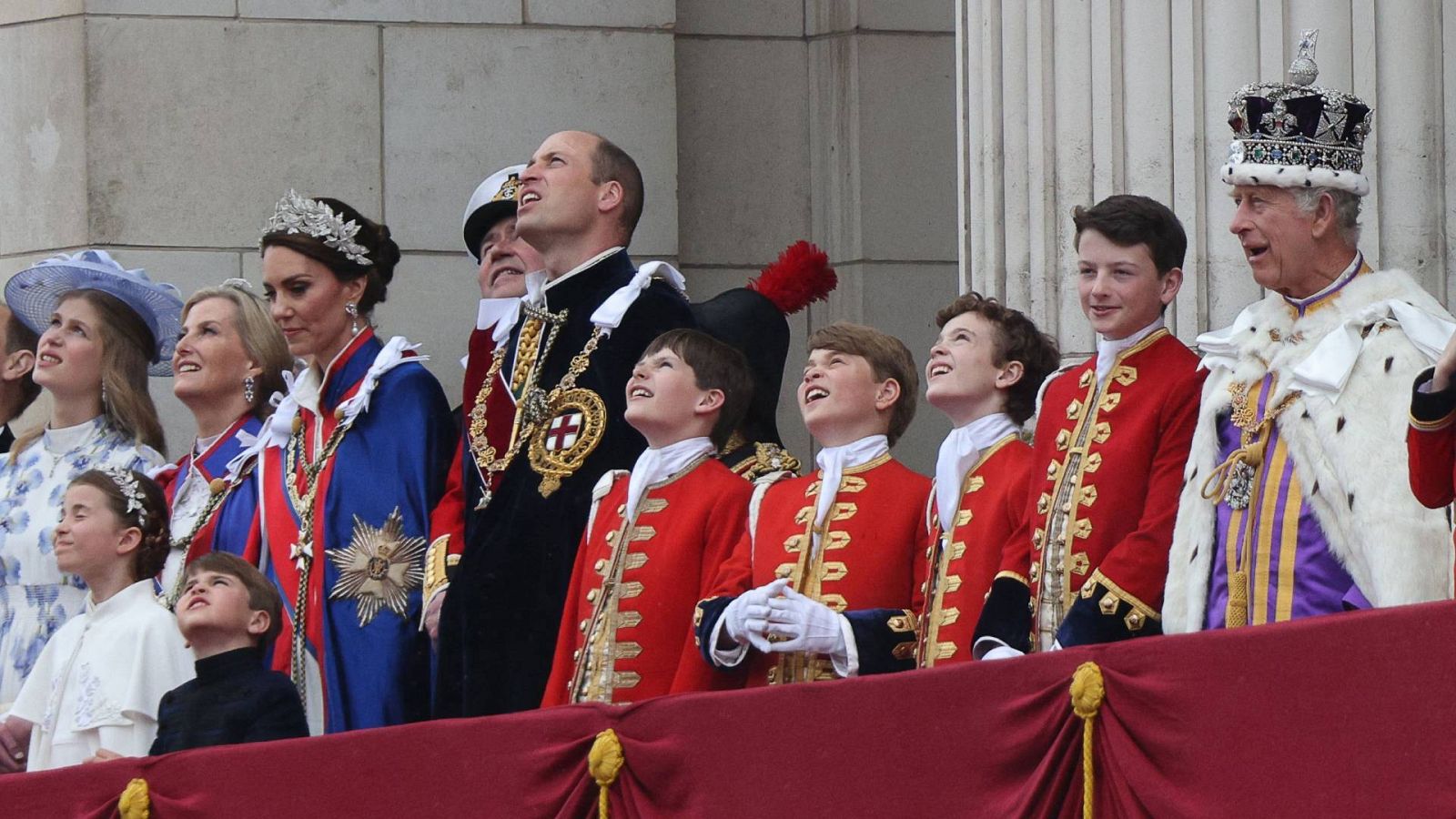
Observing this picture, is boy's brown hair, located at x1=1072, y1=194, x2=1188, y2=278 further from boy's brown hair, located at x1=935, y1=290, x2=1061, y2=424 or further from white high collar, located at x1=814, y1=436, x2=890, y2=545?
white high collar, located at x1=814, y1=436, x2=890, y2=545

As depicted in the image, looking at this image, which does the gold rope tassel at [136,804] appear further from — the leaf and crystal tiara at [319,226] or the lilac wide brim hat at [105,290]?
the lilac wide brim hat at [105,290]

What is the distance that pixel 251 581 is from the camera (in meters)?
6.27

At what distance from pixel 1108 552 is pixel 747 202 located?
171 inches

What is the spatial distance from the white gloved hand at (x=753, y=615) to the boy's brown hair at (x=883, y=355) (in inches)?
26.2

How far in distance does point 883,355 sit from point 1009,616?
84 centimetres

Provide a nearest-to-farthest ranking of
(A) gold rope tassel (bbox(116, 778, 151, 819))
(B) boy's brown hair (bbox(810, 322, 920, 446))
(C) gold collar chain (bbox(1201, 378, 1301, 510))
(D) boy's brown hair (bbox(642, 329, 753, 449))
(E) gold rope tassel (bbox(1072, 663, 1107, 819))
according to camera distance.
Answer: (E) gold rope tassel (bbox(1072, 663, 1107, 819))
(C) gold collar chain (bbox(1201, 378, 1301, 510))
(A) gold rope tassel (bbox(116, 778, 151, 819))
(B) boy's brown hair (bbox(810, 322, 920, 446))
(D) boy's brown hair (bbox(642, 329, 753, 449))

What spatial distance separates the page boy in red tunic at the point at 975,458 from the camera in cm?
563

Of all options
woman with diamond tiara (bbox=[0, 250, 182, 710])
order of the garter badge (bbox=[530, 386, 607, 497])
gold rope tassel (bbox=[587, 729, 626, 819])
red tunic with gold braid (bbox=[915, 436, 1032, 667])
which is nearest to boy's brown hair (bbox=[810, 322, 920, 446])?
red tunic with gold braid (bbox=[915, 436, 1032, 667])

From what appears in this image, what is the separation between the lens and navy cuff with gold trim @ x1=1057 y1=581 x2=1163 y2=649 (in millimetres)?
5180

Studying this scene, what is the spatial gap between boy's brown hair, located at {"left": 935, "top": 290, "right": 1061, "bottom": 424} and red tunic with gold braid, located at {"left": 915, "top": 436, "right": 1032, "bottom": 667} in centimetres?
17

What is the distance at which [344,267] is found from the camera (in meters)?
7.32

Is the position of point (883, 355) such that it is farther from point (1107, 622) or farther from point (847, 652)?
point (1107, 622)

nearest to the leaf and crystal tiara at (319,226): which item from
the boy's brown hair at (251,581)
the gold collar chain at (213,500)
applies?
the gold collar chain at (213,500)

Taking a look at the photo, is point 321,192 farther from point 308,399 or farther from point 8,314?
point 308,399
